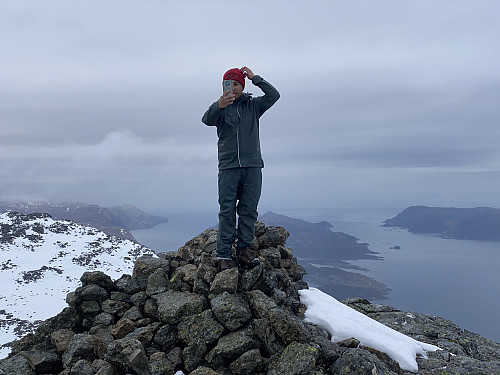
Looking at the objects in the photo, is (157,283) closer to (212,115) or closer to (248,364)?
(248,364)

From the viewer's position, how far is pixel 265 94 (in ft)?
27.7

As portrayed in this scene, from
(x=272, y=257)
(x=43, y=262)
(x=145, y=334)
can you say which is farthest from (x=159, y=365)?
(x=43, y=262)

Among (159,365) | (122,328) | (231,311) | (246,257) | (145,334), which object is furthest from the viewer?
(246,257)

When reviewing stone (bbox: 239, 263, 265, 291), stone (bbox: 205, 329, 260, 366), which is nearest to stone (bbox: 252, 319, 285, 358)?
stone (bbox: 205, 329, 260, 366)

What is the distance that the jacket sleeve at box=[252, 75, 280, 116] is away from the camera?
8.25m

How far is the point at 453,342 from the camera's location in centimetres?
977

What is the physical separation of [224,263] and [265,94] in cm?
471

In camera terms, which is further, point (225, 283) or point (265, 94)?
point (265, 94)

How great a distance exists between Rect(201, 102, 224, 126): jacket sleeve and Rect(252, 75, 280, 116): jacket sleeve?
1217mm

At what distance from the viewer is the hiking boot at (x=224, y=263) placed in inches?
326

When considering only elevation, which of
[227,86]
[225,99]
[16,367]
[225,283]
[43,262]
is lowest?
[43,262]

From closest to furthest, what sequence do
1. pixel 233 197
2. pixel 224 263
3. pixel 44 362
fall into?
pixel 44 362, pixel 224 263, pixel 233 197

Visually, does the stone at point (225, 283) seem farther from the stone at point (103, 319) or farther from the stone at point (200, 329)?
the stone at point (103, 319)

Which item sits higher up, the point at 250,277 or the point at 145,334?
the point at 250,277
